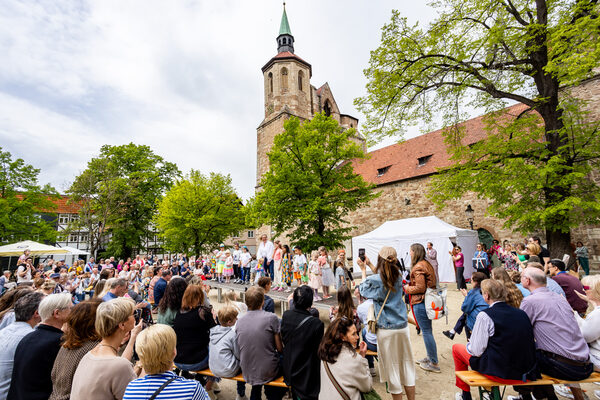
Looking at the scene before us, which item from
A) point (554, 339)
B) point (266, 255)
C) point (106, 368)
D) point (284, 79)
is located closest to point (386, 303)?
point (554, 339)

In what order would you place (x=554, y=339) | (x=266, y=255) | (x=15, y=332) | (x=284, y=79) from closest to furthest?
1. (x=15, y=332)
2. (x=554, y=339)
3. (x=266, y=255)
4. (x=284, y=79)

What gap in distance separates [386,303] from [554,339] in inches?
69.0

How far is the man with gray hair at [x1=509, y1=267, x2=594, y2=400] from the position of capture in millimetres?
2910

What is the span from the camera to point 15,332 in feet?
8.71

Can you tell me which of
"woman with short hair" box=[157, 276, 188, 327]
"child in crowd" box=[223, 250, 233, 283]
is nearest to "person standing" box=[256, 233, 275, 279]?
"child in crowd" box=[223, 250, 233, 283]

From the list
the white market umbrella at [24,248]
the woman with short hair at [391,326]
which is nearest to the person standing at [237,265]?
the woman with short hair at [391,326]

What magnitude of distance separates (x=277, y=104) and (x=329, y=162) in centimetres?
1431

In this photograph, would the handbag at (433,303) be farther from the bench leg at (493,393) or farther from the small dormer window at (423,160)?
the small dormer window at (423,160)

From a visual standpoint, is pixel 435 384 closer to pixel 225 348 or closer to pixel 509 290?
pixel 509 290

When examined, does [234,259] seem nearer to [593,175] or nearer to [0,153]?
[593,175]

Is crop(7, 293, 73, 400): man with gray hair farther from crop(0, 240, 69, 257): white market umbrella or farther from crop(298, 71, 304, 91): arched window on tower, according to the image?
→ crop(298, 71, 304, 91): arched window on tower

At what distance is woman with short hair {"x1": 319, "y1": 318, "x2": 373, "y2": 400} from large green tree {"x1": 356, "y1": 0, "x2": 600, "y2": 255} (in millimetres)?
8717

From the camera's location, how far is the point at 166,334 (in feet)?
5.80

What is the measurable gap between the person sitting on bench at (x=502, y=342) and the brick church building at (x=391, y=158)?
947 centimetres
